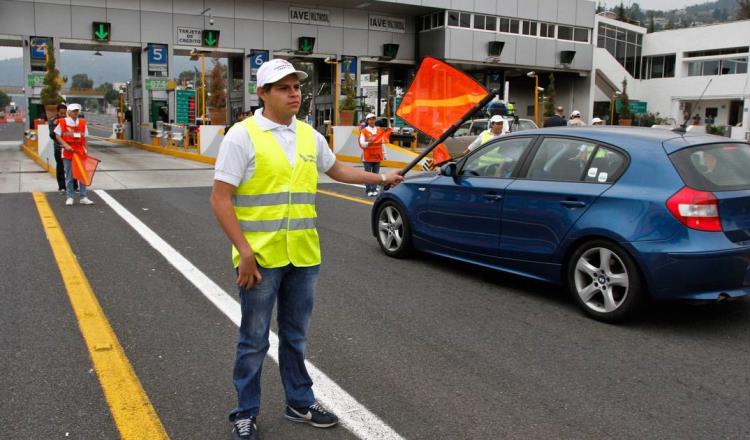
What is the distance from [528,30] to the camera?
42375 millimetres

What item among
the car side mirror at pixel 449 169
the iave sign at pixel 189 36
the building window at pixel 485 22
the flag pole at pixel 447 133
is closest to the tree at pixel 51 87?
the iave sign at pixel 189 36

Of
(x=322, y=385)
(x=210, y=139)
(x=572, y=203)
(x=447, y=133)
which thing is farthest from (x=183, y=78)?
(x=322, y=385)

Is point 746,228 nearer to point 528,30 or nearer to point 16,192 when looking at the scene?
point 16,192

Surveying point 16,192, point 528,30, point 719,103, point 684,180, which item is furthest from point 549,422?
point 719,103

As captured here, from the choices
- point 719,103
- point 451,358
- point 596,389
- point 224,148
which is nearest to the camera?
point 224,148

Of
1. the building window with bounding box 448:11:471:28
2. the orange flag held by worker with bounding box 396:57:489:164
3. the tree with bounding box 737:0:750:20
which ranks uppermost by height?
the tree with bounding box 737:0:750:20

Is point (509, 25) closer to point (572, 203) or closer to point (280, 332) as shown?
point (572, 203)

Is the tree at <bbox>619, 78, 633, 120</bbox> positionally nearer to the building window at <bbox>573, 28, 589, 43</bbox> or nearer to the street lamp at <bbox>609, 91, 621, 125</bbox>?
the street lamp at <bbox>609, 91, 621, 125</bbox>

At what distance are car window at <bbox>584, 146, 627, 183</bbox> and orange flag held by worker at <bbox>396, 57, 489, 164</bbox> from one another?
227cm

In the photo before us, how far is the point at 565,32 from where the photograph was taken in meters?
44.2

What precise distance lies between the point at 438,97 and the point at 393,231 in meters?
2.65

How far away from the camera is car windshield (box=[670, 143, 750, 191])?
16.8 ft

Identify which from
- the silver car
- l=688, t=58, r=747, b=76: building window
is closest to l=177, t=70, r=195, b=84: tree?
the silver car

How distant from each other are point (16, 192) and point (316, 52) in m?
25.9
